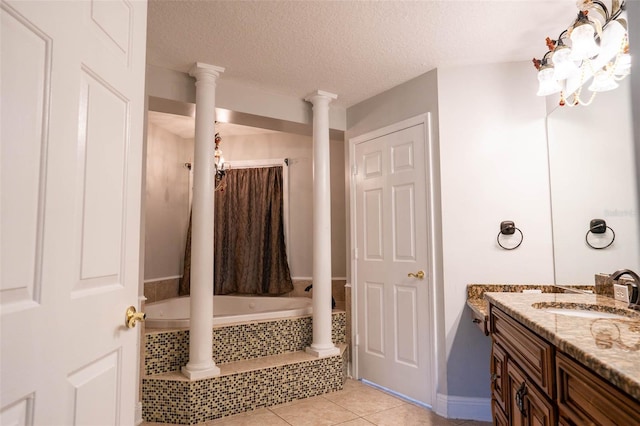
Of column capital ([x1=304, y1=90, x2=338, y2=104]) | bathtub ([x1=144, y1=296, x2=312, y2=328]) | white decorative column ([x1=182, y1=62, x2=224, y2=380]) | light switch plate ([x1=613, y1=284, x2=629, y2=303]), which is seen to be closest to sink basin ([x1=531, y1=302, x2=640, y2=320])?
light switch plate ([x1=613, y1=284, x2=629, y2=303])

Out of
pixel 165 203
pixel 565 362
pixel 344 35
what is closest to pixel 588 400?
pixel 565 362

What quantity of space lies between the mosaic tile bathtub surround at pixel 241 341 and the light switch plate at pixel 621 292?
219cm

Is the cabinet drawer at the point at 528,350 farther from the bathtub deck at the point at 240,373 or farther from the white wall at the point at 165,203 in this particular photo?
the white wall at the point at 165,203

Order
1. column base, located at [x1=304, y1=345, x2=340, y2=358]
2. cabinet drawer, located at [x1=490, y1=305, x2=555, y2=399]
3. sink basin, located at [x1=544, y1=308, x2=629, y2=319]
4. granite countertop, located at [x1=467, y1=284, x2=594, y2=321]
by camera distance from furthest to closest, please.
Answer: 1. column base, located at [x1=304, y1=345, x2=340, y2=358]
2. granite countertop, located at [x1=467, y1=284, x2=594, y2=321]
3. sink basin, located at [x1=544, y1=308, x2=629, y2=319]
4. cabinet drawer, located at [x1=490, y1=305, x2=555, y2=399]

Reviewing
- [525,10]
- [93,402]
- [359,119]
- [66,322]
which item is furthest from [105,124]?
[359,119]

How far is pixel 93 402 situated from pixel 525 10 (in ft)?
8.46

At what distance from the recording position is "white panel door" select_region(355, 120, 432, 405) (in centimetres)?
286

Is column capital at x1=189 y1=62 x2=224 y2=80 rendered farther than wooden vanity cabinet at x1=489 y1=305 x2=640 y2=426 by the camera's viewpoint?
Yes

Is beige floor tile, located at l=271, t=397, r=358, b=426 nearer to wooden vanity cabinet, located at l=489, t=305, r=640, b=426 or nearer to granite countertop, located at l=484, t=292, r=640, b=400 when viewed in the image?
wooden vanity cabinet, located at l=489, t=305, r=640, b=426

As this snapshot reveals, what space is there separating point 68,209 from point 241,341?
2.33m

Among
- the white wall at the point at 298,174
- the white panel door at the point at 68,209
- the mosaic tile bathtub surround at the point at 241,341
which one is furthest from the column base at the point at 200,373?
the white wall at the point at 298,174

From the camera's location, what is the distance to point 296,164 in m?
4.65

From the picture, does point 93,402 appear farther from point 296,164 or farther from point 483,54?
point 296,164

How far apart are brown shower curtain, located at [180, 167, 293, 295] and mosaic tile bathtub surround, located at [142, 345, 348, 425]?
5.20ft
